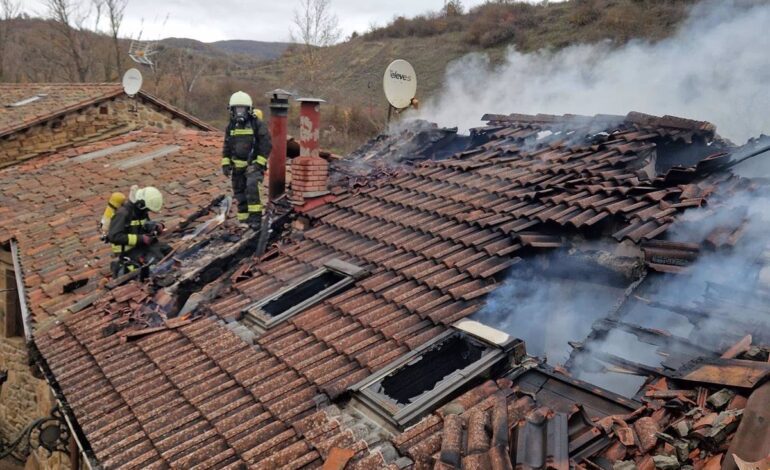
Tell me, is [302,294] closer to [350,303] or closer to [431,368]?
[350,303]

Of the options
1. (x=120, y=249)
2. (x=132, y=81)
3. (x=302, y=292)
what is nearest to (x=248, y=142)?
(x=120, y=249)

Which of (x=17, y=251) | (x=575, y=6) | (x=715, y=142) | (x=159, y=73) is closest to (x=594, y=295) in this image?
(x=715, y=142)

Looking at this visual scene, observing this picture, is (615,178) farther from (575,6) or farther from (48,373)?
(575,6)

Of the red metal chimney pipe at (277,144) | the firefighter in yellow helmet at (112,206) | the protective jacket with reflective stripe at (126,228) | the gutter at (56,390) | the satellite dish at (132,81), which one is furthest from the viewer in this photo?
the satellite dish at (132,81)

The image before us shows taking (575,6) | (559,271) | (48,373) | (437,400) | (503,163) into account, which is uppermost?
(575,6)

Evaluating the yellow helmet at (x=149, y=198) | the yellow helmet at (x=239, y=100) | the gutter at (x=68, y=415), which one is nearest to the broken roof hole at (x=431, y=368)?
the gutter at (x=68, y=415)

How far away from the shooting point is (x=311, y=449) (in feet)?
12.6

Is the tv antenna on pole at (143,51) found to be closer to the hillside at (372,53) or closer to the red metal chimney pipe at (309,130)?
the hillside at (372,53)

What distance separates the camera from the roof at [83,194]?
27.9ft

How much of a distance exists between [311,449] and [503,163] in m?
5.12

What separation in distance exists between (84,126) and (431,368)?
1688 centimetres

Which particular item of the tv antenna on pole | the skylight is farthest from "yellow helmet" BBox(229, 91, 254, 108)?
the tv antenna on pole

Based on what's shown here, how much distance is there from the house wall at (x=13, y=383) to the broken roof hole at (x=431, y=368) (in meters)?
8.40

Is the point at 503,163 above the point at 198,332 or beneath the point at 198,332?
above
